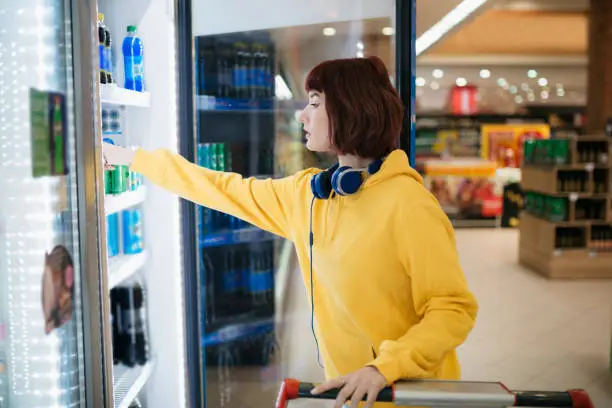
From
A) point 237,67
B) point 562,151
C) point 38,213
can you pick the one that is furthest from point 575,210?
point 38,213

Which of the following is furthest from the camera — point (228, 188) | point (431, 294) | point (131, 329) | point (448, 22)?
point (448, 22)

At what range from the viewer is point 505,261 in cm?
911

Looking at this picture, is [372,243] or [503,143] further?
[503,143]

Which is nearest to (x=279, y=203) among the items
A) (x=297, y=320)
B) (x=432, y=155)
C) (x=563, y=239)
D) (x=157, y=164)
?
(x=157, y=164)

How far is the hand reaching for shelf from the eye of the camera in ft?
7.08

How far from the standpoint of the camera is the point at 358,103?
5.80 feet

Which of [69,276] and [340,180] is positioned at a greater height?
[340,180]

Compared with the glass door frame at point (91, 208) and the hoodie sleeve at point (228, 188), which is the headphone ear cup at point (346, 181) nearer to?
the hoodie sleeve at point (228, 188)

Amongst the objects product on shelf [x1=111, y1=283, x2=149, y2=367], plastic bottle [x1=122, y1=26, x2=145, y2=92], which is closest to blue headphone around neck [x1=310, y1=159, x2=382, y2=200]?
plastic bottle [x1=122, y1=26, x2=145, y2=92]

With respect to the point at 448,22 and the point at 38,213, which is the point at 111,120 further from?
the point at 448,22

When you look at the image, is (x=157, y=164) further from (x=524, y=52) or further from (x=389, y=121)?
(x=524, y=52)

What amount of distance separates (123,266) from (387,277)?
1168mm

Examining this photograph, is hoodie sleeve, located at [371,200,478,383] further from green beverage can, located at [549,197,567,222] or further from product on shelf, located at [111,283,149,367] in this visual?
green beverage can, located at [549,197,567,222]

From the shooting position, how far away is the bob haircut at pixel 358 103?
1769 mm
